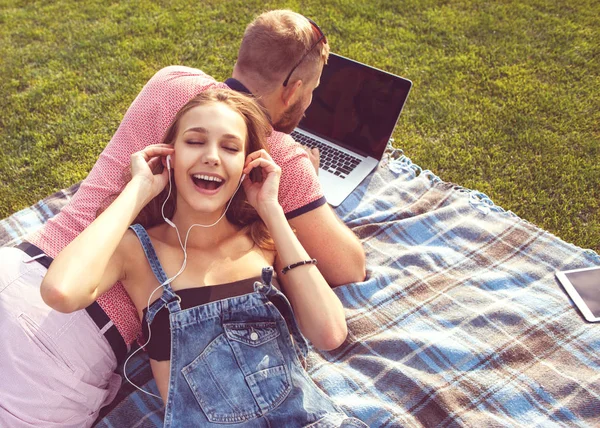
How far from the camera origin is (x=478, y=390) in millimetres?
2633

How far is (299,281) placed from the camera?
2.49m

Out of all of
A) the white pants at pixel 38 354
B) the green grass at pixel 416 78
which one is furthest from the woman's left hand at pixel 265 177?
the green grass at pixel 416 78

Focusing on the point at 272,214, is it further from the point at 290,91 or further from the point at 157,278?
the point at 290,91

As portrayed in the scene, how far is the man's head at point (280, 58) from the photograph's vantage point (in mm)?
3035

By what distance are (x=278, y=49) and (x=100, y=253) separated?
1675 mm

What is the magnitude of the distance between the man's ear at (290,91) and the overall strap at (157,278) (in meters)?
1.30

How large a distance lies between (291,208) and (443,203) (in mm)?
1617

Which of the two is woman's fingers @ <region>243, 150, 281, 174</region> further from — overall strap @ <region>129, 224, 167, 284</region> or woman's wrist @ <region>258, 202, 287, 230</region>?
overall strap @ <region>129, 224, 167, 284</region>

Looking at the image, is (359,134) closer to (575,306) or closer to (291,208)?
(291,208)

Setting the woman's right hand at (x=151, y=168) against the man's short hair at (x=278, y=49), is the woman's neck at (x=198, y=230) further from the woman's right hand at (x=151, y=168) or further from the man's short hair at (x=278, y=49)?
the man's short hair at (x=278, y=49)

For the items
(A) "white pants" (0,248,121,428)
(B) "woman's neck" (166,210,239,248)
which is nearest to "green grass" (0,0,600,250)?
(A) "white pants" (0,248,121,428)

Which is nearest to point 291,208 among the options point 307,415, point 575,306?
point 307,415

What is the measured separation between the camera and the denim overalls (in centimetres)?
231

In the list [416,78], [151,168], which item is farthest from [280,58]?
[416,78]
